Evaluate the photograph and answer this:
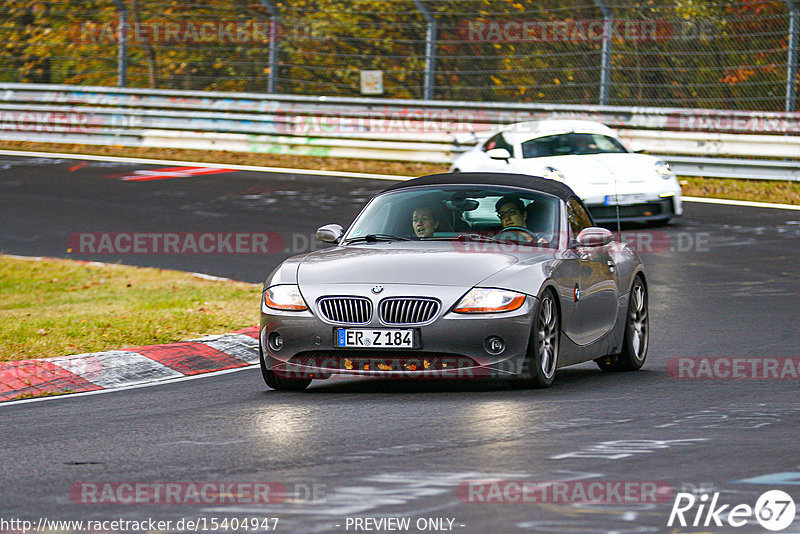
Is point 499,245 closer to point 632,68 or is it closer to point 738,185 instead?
point 738,185

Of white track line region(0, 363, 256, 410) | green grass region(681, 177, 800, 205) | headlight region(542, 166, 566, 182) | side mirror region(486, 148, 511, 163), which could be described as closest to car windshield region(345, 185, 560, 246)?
white track line region(0, 363, 256, 410)

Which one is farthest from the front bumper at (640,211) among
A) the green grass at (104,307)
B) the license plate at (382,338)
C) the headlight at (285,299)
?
the license plate at (382,338)

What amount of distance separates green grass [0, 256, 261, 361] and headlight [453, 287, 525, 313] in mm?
3379

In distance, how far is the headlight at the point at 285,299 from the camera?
8.77 meters

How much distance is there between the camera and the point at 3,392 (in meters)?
9.34

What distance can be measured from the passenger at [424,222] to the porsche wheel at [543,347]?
42.3 inches

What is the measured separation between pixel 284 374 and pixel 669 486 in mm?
3493

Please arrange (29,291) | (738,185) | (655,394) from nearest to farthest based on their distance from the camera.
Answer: (655,394)
(29,291)
(738,185)

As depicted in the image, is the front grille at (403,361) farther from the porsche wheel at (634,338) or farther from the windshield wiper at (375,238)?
the porsche wheel at (634,338)

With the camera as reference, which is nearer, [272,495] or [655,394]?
[272,495]

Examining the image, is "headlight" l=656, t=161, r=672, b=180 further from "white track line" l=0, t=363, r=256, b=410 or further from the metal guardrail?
"white track line" l=0, t=363, r=256, b=410

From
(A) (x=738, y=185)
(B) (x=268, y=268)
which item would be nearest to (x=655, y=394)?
(B) (x=268, y=268)

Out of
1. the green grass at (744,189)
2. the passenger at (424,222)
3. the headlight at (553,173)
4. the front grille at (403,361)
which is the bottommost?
the front grille at (403,361)

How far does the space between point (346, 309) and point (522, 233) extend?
5.19 ft
